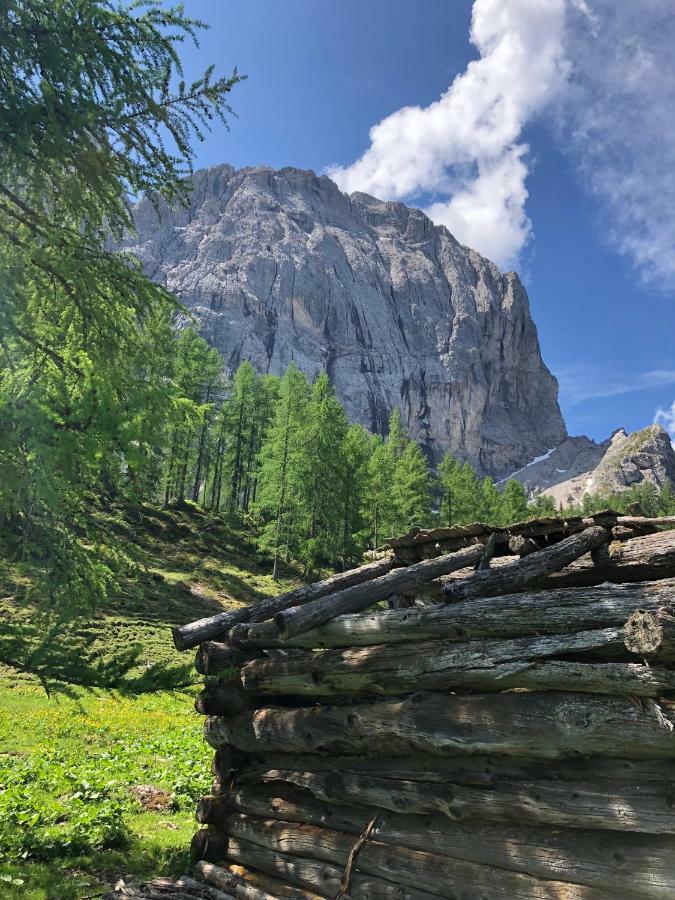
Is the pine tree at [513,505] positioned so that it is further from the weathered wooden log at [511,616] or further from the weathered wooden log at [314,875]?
the weathered wooden log at [511,616]

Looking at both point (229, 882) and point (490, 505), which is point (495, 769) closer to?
point (229, 882)

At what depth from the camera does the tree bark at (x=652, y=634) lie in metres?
4.08

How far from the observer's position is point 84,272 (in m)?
6.99

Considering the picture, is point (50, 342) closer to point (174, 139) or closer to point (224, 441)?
point (174, 139)

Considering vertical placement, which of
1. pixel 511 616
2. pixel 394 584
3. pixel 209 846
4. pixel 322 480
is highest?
pixel 322 480

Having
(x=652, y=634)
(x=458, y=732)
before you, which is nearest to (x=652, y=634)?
(x=652, y=634)

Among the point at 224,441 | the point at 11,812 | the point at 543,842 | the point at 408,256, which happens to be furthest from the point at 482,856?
the point at 408,256

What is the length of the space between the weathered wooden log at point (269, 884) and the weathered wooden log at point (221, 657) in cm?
222

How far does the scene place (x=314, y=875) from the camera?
6078 mm

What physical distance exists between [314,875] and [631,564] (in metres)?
4.67

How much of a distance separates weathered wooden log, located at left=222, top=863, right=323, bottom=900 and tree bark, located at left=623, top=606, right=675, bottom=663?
427 cm

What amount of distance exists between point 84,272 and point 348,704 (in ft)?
19.3

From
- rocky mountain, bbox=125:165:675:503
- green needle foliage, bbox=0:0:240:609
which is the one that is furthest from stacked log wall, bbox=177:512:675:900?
rocky mountain, bbox=125:165:675:503

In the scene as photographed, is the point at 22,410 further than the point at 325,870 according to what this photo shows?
Yes
